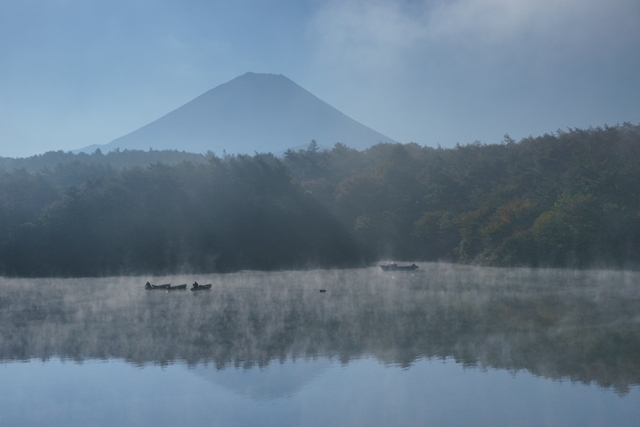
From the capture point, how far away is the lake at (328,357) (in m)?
9.34

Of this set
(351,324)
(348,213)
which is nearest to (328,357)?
(351,324)

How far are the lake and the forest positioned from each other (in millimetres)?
9813

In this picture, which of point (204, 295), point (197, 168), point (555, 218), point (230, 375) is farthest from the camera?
point (197, 168)

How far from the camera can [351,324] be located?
16047 millimetres

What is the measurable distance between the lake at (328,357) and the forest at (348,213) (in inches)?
386

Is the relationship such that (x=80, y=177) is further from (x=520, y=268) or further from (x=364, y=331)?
(x=364, y=331)

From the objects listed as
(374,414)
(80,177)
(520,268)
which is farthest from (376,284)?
(80,177)

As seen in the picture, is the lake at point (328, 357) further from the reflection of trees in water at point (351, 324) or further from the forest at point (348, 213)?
the forest at point (348, 213)

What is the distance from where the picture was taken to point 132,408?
9.65 metres

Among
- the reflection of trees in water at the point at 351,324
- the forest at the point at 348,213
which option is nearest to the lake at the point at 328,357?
the reflection of trees in water at the point at 351,324

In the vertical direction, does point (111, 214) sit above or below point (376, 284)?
above

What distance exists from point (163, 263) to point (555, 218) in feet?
65.4

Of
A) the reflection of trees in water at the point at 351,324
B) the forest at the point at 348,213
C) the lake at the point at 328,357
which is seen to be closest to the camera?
the lake at the point at 328,357

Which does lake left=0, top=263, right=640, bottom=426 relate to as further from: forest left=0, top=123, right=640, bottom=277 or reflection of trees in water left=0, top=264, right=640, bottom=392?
forest left=0, top=123, right=640, bottom=277
